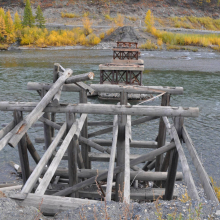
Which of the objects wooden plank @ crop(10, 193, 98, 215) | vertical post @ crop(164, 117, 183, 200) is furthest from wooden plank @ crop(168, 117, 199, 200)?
wooden plank @ crop(10, 193, 98, 215)

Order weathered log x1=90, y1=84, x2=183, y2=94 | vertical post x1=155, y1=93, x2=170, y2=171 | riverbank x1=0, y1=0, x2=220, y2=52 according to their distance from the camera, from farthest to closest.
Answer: riverbank x1=0, y1=0, x2=220, y2=52 < vertical post x1=155, y1=93, x2=170, y2=171 < weathered log x1=90, y1=84, x2=183, y2=94

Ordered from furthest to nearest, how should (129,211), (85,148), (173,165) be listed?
(85,148), (173,165), (129,211)

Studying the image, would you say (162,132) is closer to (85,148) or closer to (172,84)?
(85,148)

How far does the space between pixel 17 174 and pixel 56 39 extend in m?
48.5

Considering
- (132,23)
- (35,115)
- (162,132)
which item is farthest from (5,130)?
(132,23)

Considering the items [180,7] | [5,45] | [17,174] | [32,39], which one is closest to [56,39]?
[32,39]

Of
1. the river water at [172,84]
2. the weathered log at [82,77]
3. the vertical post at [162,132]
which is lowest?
the river water at [172,84]

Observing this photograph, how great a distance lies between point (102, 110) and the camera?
4.95 meters

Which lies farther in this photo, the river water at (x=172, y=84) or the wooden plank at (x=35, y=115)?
the river water at (x=172, y=84)

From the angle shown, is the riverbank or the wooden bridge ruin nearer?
the wooden bridge ruin

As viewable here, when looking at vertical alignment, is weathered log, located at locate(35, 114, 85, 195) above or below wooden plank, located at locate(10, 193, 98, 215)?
above

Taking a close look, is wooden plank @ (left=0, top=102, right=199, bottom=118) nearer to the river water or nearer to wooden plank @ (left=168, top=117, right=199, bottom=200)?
wooden plank @ (left=168, top=117, right=199, bottom=200)

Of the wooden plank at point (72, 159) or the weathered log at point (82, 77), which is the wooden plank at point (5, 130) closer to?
the wooden plank at point (72, 159)

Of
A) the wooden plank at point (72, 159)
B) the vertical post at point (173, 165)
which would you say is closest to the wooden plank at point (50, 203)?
the wooden plank at point (72, 159)
